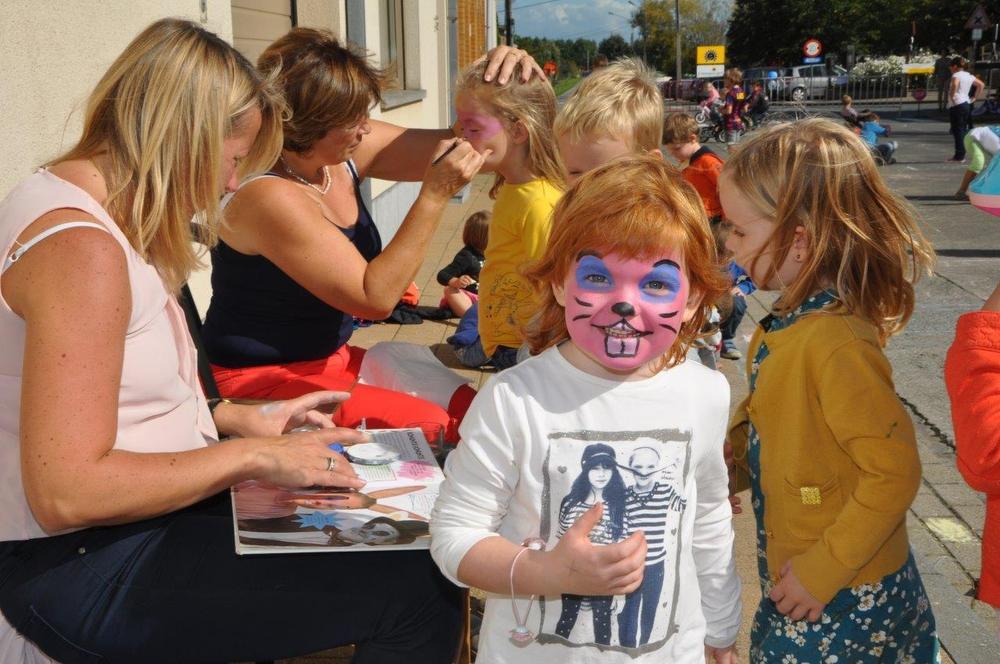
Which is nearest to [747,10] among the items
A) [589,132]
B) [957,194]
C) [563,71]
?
[563,71]

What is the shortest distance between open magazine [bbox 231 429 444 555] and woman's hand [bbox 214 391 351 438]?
255mm

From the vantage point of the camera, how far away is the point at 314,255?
9.15ft

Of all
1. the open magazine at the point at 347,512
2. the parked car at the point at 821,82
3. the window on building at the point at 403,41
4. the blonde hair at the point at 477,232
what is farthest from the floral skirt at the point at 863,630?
the parked car at the point at 821,82

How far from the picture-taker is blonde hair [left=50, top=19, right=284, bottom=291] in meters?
1.97

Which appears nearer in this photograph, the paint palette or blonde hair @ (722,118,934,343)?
blonde hair @ (722,118,934,343)

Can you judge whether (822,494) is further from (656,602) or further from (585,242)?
(585,242)

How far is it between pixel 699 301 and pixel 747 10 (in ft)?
256

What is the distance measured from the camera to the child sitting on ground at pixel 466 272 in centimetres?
700

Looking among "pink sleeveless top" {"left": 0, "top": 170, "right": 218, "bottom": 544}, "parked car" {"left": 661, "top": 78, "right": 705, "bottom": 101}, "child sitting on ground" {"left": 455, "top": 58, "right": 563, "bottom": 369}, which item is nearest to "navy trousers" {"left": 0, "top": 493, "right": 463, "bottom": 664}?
"pink sleeveless top" {"left": 0, "top": 170, "right": 218, "bottom": 544}

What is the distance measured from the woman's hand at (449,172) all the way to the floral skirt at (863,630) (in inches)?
54.8

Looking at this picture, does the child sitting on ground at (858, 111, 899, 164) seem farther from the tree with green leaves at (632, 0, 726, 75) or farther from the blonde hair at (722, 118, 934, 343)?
the tree with green leaves at (632, 0, 726, 75)

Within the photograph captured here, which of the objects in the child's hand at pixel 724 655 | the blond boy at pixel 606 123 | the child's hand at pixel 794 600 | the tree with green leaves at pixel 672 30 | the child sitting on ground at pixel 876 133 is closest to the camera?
the child's hand at pixel 724 655

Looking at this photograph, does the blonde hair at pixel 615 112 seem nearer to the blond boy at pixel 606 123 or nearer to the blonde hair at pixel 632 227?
the blond boy at pixel 606 123

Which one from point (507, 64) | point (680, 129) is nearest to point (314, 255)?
point (507, 64)
